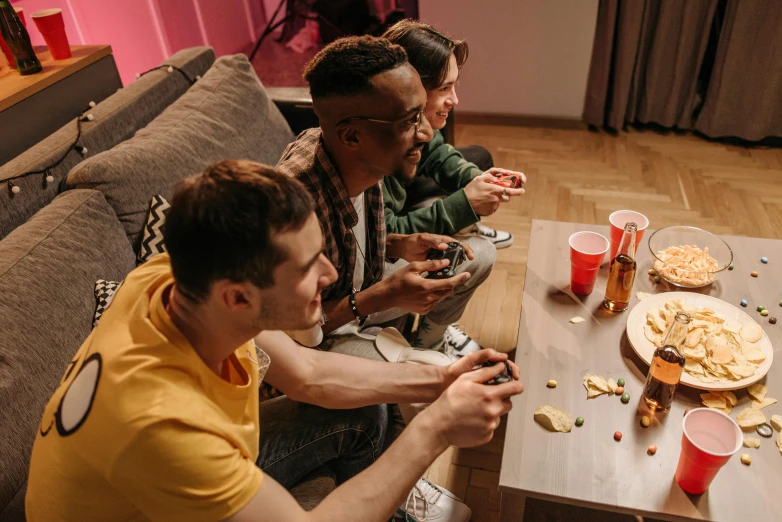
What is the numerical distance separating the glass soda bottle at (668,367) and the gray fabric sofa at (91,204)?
721 mm

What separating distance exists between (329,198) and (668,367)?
A: 0.87m

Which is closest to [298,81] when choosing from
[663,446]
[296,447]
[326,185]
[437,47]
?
[437,47]

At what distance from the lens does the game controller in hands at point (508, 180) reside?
1871mm

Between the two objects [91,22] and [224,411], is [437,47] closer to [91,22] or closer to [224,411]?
[224,411]

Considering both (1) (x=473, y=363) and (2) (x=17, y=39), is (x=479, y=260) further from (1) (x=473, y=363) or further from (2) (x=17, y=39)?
(2) (x=17, y=39)

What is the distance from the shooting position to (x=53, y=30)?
1893mm

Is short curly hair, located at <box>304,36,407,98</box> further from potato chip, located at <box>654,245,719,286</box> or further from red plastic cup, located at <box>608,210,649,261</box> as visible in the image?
potato chip, located at <box>654,245,719,286</box>

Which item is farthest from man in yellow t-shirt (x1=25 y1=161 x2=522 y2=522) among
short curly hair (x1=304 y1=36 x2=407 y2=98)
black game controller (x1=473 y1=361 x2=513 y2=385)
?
short curly hair (x1=304 y1=36 x2=407 y2=98)

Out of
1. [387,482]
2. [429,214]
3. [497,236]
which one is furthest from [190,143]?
[497,236]

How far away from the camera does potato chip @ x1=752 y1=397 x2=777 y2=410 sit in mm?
1134

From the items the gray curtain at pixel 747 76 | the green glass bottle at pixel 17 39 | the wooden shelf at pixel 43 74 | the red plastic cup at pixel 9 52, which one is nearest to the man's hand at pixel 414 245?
the wooden shelf at pixel 43 74

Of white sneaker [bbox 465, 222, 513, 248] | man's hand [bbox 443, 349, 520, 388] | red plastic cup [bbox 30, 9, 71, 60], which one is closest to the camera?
man's hand [bbox 443, 349, 520, 388]

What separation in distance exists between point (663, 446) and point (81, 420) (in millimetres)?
1034

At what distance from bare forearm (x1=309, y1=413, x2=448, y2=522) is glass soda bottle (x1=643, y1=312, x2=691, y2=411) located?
466 millimetres
